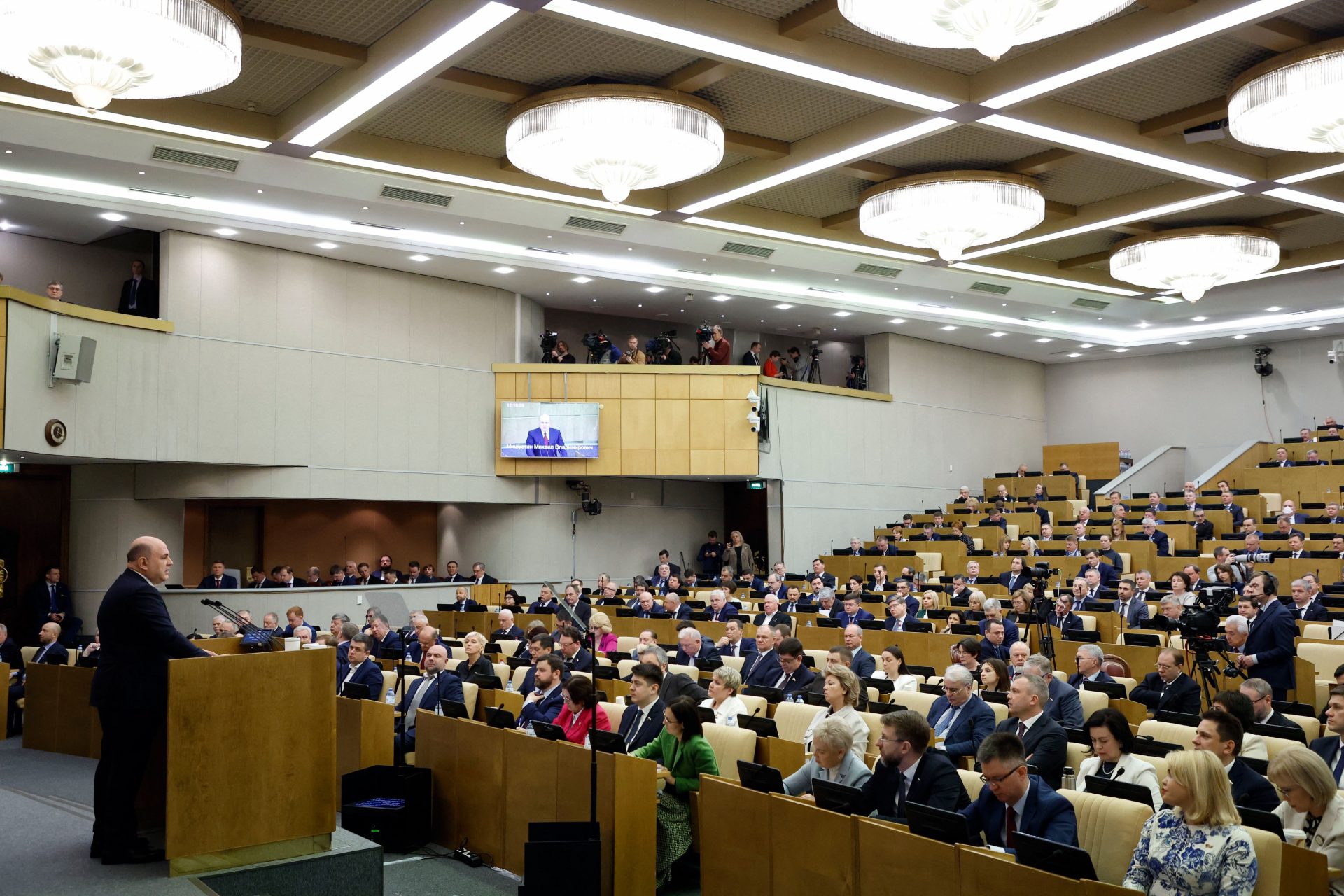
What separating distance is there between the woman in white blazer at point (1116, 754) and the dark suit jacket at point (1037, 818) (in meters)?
0.58

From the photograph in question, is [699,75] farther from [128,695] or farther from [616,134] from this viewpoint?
[128,695]

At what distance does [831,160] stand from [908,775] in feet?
22.3

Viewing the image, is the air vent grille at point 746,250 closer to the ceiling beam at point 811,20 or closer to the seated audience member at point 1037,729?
the ceiling beam at point 811,20

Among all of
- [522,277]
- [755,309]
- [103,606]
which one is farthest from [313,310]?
[103,606]

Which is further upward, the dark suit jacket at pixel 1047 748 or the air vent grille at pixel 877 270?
the air vent grille at pixel 877 270

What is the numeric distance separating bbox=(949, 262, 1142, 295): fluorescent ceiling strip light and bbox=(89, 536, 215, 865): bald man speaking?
40.1 feet

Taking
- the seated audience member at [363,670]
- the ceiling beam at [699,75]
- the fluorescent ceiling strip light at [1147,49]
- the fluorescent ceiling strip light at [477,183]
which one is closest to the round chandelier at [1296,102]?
the fluorescent ceiling strip light at [1147,49]

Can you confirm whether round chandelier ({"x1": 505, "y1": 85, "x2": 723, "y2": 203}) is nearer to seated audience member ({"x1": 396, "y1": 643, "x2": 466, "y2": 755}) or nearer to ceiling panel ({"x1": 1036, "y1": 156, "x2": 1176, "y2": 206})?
seated audience member ({"x1": 396, "y1": 643, "x2": 466, "y2": 755})

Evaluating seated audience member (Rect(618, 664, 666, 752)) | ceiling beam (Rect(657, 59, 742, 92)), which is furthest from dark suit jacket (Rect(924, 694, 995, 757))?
ceiling beam (Rect(657, 59, 742, 92))

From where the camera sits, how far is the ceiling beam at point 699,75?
8391mm

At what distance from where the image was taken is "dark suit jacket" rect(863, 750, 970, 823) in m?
4.48

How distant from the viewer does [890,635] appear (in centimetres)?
1075

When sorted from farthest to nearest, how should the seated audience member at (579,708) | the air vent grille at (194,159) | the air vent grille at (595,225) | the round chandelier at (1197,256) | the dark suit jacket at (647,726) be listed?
the air vent grille at (595,225)
the round chandelier at (1197,256)
the air vent grille at (194,159)
the dark suit jacket at (647,726)
the seated audience member at (579,708)

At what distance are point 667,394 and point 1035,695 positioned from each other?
39.7 ft
